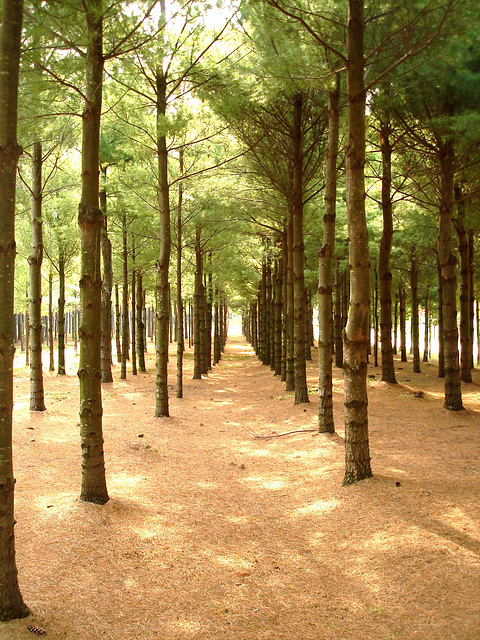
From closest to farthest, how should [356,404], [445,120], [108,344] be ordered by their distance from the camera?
[356,404] → [445,120] → [108,344]

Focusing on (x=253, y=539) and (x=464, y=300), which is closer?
(x=253, y=539)

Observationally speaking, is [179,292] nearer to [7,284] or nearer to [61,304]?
[61,304]

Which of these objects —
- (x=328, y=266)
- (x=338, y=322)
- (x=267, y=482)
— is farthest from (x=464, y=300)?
(x=267, y=482)

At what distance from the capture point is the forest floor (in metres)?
3.35

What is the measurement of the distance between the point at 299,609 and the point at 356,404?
2612 mm

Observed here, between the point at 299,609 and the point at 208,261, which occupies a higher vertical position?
the point at 208,261

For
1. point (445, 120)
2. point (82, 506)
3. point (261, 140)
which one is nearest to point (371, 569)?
point (82, 506)

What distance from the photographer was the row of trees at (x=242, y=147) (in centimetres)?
504

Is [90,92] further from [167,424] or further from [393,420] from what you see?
[393,420]

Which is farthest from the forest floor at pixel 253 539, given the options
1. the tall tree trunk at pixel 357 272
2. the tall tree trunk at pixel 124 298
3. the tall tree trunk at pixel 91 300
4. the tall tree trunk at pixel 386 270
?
the tall tree trunk at pixel 124 298

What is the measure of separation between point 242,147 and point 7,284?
9.05m

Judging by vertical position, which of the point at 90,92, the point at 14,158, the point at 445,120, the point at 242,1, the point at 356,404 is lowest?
the point at 356,404

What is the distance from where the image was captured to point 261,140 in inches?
420

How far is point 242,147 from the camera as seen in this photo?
1130 cm
